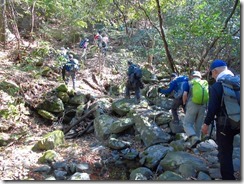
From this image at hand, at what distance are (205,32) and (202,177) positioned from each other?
493 cm

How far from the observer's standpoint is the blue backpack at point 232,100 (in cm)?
358

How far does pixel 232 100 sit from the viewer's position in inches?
142

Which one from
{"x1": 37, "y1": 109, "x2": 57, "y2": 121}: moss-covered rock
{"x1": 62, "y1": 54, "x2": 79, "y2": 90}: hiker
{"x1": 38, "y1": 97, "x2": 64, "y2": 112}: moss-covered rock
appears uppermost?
{"x1": 62, "y1": 54, "x2": 79, "y2": 90}: hiker

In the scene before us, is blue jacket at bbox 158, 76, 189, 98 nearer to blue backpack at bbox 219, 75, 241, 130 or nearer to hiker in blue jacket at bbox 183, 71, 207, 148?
hiker in blue jacket at bbox 183, 71, 207, 148

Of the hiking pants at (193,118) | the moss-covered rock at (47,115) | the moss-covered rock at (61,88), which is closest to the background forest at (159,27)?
the moss-covered rock at (61,88)

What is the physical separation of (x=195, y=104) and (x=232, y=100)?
2168 mm

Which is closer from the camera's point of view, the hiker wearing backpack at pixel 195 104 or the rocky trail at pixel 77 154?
the rocky trail at pixel 77 154

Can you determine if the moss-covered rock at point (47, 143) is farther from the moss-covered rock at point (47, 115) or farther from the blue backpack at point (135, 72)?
the blue backpack at point (135, 72)

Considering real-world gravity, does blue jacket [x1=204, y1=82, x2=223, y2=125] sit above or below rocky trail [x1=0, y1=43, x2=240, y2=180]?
above

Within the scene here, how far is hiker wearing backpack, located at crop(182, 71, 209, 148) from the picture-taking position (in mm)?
5605

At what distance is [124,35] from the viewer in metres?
18.7

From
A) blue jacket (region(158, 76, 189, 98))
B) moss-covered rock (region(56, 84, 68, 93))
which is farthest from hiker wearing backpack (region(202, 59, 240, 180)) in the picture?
moss-covered rock (region(56, 84, 68, 93))

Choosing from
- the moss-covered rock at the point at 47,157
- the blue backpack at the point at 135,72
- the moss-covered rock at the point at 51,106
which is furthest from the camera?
the moss-covered rock at the point at 51,106

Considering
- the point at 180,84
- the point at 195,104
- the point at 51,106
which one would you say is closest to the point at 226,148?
the point at 195,104
